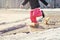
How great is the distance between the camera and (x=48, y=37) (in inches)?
274

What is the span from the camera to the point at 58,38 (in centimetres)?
682

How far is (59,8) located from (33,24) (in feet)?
26.0

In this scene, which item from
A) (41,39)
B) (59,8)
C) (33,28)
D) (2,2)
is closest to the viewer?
(41,39)

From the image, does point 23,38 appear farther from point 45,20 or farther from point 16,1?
point 16,1

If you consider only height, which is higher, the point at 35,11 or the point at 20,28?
the point at 35,11

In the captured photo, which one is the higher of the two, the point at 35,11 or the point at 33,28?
the point at 35,11

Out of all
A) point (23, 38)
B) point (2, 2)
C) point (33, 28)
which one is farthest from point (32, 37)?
point (2, 2)

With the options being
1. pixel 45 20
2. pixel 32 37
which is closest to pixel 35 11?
pixel 45 20

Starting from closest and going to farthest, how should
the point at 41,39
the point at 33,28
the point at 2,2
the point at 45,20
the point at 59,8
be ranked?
the point at 41,39 < the point at 33,28 < the point at 45,20 < the point at 59,8 < the point at 2,2

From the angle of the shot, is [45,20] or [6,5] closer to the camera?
[45,20]

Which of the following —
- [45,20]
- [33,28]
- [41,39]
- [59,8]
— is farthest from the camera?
[59,8]

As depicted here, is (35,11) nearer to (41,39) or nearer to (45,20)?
(45,20)

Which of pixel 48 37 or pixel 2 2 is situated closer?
pixel 48 37

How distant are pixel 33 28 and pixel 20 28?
0.47 meters
